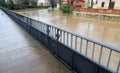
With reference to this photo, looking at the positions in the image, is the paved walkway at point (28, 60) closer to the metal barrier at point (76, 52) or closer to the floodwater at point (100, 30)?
the metal barrier at point (76, 52)

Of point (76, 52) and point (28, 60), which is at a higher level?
point (76, 52)

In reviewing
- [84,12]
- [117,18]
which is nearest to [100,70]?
[117,18]

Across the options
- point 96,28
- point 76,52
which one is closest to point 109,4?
point 96,28

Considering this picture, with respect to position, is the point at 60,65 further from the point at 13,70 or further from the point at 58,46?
the point at 13,70

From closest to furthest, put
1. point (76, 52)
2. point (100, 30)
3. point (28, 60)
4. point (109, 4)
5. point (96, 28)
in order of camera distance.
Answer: point (76, 52) < point (28, 60) < point (100, 30) < point (96, 28) < point (109, 4)

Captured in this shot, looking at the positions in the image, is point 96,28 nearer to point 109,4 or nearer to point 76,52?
point 76,52

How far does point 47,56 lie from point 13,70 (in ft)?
3.64

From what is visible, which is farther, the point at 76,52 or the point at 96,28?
the point at 96,28

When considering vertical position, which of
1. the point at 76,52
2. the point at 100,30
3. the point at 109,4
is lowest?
the point at 100,30

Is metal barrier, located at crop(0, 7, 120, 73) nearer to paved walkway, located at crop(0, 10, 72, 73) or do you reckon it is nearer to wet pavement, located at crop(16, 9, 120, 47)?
paved walkway, located at crop(0, 10, 72, 73)

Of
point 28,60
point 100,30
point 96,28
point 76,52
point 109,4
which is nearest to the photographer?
point 76,52

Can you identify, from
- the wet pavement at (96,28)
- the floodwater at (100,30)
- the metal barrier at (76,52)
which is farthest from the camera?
the wet pavement at (96,28)

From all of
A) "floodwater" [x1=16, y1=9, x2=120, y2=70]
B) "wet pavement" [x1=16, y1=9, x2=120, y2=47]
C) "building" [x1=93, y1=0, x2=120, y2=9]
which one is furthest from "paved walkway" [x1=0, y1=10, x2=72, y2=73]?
"building" [x1=93, y1=0, x2=120, y2=9]

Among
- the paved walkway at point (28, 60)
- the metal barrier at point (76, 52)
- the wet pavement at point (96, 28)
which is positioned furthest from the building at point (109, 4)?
the paved walkway at point (28, 60)
